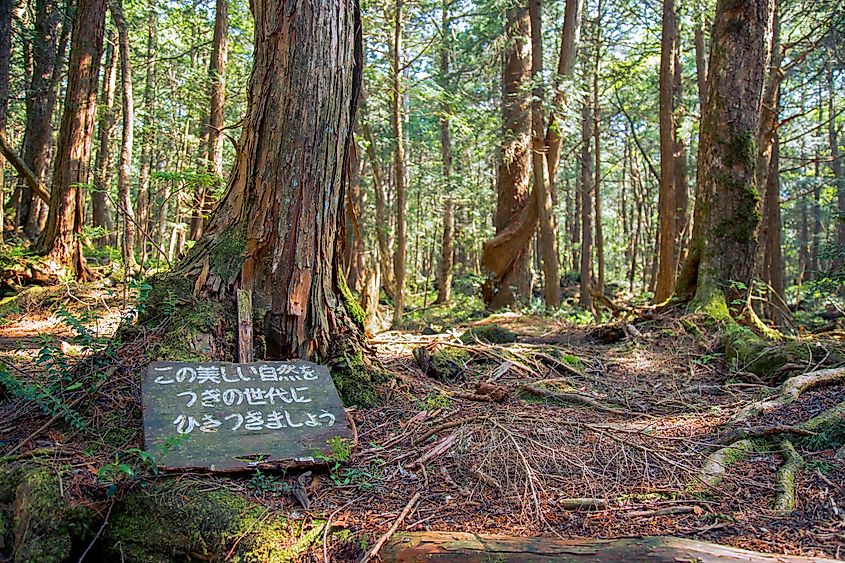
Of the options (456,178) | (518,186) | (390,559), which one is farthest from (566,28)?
(390,559)

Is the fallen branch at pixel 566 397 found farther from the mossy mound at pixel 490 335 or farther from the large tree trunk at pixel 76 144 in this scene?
the large tree trunk at pixel 76 144

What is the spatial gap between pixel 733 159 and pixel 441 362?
4.68 meters

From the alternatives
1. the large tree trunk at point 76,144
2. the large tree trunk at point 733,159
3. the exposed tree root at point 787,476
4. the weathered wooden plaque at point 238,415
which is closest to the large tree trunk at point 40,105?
the large tree trunk at point 76,144

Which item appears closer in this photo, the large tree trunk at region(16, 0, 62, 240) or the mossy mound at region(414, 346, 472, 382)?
the mossy mound at region(414, 346, 472, 382)

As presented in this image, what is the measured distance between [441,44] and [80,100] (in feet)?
26.6

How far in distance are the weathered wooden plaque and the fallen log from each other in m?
0.91

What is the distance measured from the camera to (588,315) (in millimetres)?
12875

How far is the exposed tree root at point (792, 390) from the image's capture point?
410cm

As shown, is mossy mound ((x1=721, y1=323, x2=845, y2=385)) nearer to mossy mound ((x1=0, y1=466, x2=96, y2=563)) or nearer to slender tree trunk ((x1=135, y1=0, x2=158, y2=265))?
mossy mound ((x1=0, y1=466, x2=96, y2=563))

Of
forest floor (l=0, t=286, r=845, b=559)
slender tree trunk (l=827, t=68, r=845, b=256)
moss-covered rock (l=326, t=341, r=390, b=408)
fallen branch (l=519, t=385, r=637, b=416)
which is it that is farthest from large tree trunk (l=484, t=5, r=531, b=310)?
moss-covered rock (l=326, t=341, r=390, b=408)

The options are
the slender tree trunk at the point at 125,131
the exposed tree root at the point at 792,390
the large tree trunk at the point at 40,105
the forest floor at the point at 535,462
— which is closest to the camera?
the forest floor at the point at 535,462

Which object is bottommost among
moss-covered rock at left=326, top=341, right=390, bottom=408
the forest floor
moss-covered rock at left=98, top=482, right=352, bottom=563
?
moss-covered rock at left=98, top=482, right=352, bottom=563

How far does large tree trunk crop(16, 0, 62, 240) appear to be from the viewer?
12.9 metres

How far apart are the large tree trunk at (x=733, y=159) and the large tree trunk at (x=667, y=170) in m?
3.48
